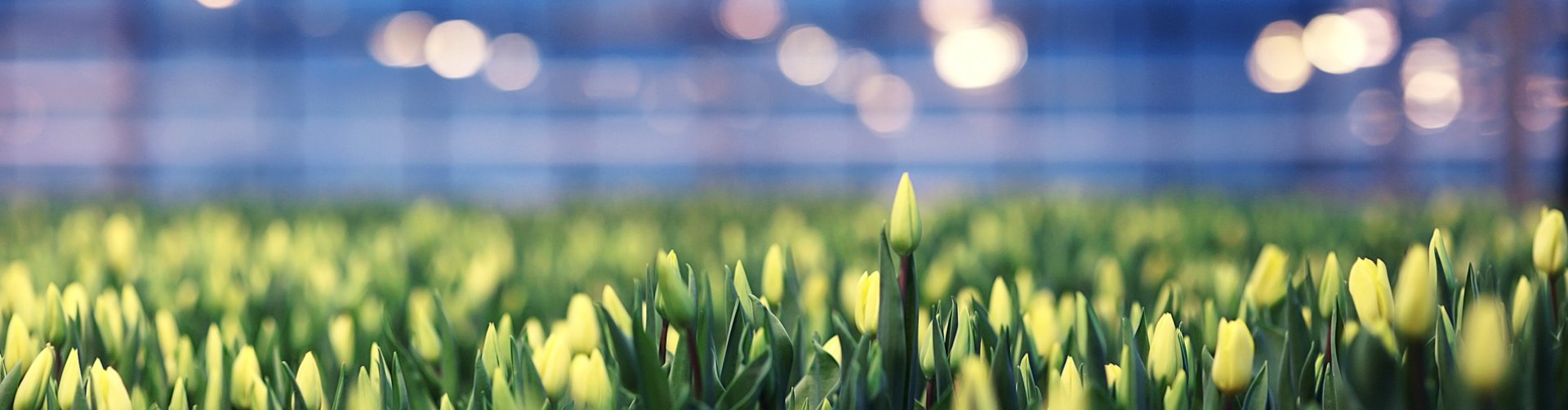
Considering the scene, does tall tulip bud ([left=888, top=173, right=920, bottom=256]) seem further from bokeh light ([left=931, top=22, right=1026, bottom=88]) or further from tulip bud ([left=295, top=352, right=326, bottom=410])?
bokeh light ([left=931, top=22, right=1026, bottom=88])

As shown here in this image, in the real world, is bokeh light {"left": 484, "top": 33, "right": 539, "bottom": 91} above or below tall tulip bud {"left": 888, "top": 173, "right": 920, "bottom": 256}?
above

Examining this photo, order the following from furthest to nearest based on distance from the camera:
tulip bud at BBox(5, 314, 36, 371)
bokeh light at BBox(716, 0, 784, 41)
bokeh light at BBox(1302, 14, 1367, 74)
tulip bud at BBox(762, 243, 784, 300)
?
bokeh light at BBox(716, 0, 784, 41) → bokeh light at BBox(1302, 14, 1367, 74) → tulip bud at BBox(762, 243, 784, 300) → tulip bud at BBox(5, 314, 36, 371)

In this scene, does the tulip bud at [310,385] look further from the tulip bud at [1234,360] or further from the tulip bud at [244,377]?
the tulip bud at [1234,360]

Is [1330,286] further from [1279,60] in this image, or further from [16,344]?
[1279,60]

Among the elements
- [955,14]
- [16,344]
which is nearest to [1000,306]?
[16,344]

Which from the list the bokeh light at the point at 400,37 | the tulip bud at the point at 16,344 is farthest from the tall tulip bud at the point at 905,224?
the bokeh light at the point at 400,37

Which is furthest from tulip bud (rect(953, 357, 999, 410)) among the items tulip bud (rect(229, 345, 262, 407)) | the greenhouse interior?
tulip bud (rect(229, 345, 262, 407))
